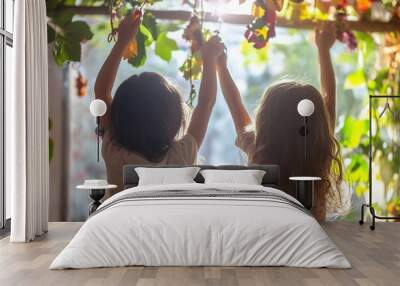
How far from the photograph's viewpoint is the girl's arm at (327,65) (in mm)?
7609

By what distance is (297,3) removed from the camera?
763 cm

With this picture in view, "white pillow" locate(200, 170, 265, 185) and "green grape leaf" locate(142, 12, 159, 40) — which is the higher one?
"green grape leaf" locate(142, 12, 159, 40)

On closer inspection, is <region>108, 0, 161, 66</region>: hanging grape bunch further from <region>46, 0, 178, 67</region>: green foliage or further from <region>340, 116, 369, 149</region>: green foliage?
<region>340, 116, 369, 149</region>: green foliage

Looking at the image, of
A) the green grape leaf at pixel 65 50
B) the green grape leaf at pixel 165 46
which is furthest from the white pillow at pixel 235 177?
the green grape leaf at pixel 65 50

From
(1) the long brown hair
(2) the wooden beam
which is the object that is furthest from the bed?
(2) the wooden beam

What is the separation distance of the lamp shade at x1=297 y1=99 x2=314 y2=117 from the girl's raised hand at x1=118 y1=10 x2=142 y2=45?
2.21m

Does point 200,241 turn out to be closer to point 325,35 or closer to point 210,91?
point 210,91

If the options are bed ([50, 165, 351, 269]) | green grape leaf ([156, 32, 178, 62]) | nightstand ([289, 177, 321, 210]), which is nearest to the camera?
bed ([50, 165, 351, 269])

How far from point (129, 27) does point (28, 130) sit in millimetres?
2148

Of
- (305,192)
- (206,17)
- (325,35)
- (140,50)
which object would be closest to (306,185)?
(305,192)

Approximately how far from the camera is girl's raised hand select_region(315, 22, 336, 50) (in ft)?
25.0

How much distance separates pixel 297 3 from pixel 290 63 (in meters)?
0.75

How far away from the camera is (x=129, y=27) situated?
25.0ft

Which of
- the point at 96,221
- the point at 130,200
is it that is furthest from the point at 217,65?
the point at 96,221
